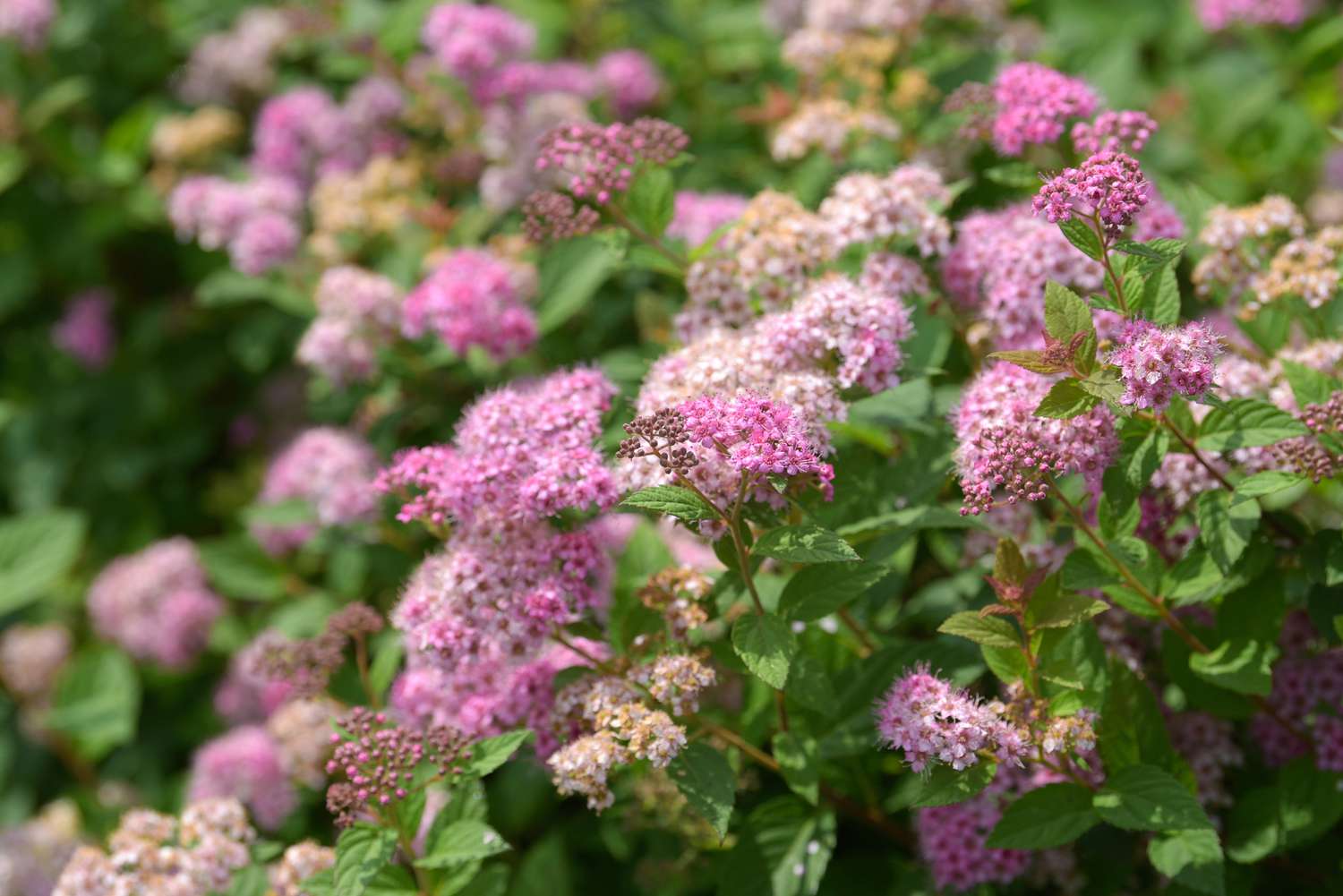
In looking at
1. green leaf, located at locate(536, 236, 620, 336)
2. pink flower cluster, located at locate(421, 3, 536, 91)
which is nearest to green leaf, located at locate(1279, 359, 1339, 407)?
green leaf, located at locate(536, 236, 620, 336)

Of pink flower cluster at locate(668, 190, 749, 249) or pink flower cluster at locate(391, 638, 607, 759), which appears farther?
pink flower cluster at locate(668, 190, 749, 249)

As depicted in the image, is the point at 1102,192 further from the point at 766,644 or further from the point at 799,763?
the point at 799,763

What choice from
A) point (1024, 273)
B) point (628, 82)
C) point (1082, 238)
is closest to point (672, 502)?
point (1082, 238)

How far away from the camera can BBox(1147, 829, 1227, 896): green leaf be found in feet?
7.00

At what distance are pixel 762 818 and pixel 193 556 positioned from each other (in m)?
2.39

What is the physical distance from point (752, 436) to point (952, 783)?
2.28 ft

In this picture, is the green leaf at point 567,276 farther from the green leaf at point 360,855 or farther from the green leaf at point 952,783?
the green leaf at point 952,783

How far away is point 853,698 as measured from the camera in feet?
8.35

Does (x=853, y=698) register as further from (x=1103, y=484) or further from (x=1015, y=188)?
(x=1015, y=188)

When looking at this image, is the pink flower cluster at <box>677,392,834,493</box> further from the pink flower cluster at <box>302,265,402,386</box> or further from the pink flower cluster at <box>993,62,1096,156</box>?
the pink flower cluster at <box>302,265,402,386</box>

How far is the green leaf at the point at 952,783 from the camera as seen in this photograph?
2070 millimetres

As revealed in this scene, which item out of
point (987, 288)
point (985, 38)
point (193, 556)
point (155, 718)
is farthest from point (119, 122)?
point (987, 288)

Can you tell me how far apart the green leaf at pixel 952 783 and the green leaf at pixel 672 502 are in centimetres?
60

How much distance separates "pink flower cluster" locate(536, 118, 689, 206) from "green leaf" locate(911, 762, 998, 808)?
135cm
